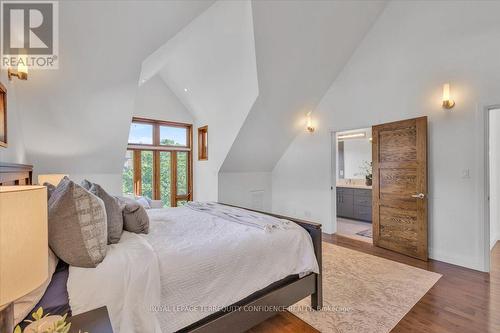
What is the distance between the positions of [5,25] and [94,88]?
3.48 feet

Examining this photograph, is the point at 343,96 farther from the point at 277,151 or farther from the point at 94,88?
the point at 94,88

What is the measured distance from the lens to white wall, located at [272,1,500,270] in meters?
2.98

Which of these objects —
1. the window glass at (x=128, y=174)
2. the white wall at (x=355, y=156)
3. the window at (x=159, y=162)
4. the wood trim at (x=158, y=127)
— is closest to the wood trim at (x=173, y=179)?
the window at (x=159, y=162)

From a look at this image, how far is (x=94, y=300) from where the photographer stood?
48.0 inches

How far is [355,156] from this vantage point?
6.50 metres

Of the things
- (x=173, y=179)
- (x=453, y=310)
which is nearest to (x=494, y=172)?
(x=453, y=310)

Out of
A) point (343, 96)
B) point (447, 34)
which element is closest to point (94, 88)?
point (343, 96)

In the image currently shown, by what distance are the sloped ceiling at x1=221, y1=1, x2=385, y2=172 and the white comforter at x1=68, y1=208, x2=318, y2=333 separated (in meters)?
2.45

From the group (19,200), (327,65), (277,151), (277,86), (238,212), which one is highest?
(327,65)

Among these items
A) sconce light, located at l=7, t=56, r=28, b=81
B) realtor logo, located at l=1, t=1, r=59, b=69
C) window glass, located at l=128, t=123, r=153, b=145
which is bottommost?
window glass, located at l=128, t=123, r=153, b=145

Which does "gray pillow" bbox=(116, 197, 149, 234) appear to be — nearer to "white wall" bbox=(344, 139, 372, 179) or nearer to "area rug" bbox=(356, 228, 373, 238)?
"area rug" bbox=(356, 228, 373, 238)

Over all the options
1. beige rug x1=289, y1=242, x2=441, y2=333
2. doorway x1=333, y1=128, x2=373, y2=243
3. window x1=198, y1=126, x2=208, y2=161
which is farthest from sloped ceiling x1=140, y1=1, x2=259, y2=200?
beige rug x1=289, y1=242, x2=441, y2=333

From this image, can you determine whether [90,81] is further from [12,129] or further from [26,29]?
[12,129]

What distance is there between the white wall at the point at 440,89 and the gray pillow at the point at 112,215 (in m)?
3.79
